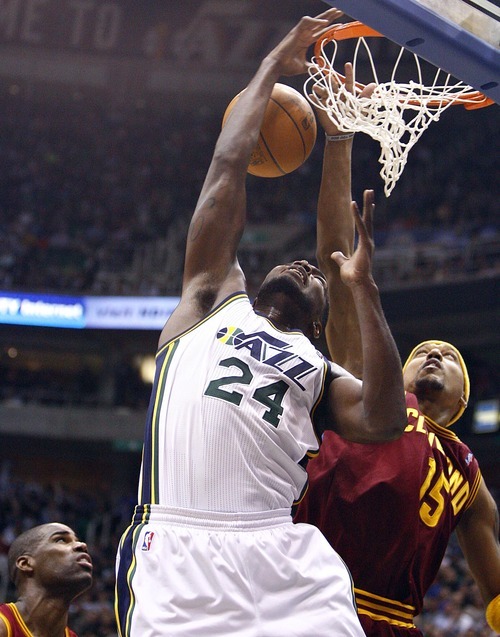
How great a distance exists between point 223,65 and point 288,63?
18.9 meters

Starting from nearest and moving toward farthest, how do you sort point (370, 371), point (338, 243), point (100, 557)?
point (370, 371), point (338, 243), point (100, 557)

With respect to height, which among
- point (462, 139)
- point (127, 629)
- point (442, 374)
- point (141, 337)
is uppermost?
point (462, 139)

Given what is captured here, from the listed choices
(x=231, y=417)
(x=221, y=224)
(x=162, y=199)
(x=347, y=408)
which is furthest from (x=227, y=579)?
(x=162, y=199)

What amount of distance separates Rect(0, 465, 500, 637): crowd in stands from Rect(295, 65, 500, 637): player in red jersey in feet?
21.5

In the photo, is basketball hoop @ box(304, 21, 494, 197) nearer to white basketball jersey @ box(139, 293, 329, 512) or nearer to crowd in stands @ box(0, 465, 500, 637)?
white basketball jersey @ box(139, 293, 329, 512)

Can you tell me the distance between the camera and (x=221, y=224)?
3000 mm

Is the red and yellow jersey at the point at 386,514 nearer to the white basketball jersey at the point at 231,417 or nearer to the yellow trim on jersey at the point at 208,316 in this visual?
the white basketball jersey at the point at 231,417

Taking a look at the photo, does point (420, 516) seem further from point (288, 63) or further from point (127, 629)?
point (288, 63)

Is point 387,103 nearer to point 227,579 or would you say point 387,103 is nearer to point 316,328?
point 316,328

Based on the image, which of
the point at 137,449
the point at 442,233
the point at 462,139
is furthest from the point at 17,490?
the point at 462,139

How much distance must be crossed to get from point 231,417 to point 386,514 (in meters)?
1.13

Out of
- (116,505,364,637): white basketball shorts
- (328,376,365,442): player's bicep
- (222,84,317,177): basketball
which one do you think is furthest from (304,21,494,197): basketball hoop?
(116,505,364,637): white basketball shorts

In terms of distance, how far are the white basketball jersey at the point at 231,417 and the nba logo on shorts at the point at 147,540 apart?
0.09 metres

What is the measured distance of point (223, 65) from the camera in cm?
2152
